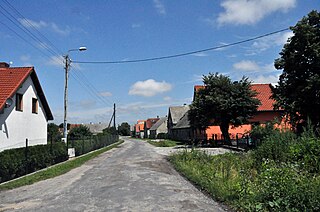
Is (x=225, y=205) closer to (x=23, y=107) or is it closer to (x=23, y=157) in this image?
(x=23, y=157)

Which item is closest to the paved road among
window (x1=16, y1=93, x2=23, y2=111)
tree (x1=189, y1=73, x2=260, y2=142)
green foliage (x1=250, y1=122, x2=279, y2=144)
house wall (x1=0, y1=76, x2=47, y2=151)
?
house wall (x1=0, y1=76, x2=47, y2=151)

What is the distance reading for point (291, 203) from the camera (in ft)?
21.0

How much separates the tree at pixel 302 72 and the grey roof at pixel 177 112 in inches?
1917

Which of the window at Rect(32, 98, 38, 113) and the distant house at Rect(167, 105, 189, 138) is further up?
the distant house at Rect(167, 105, 189, 138)

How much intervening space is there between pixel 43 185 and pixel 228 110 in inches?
987

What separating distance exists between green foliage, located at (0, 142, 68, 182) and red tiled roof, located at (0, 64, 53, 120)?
3.23m

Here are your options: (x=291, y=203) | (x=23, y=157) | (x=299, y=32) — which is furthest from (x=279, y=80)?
(x=291, y=203)

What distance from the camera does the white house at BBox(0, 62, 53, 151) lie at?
18688 millimetres

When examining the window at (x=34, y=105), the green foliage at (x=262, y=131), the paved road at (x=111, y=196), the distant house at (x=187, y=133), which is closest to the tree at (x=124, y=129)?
the distant house at (x=187, y=133)

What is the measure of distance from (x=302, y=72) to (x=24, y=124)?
789 inches

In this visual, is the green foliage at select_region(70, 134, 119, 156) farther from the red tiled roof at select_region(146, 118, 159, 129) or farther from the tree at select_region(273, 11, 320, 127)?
the red tiled roof at select_region(146, 118, 159, 129)

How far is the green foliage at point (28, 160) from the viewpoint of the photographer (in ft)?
44.5

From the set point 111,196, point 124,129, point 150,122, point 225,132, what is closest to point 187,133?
point 225,132

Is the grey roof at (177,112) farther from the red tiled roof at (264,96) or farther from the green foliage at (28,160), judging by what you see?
the green foliage at (28,160)
